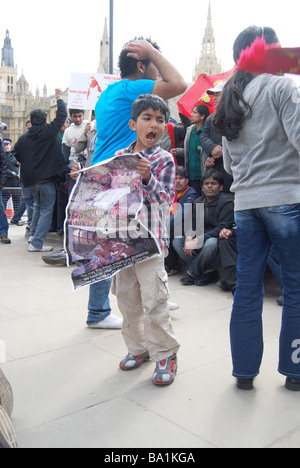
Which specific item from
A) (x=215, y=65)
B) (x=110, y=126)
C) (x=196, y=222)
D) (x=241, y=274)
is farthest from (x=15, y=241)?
(x=215, y=65)

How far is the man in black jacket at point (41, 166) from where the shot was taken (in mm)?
7340

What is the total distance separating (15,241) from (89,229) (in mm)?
Result: 6197

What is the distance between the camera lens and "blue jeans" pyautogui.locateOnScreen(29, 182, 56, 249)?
23.9ft

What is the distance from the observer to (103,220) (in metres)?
2.55

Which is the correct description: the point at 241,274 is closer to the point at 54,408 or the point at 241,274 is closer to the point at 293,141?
the point at 293,141

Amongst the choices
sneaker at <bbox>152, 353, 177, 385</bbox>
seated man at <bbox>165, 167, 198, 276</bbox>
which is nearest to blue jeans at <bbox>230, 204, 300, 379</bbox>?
sneaker at <bbox>152, 353, 177, 385</bbox>

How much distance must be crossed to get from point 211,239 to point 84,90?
4.08m

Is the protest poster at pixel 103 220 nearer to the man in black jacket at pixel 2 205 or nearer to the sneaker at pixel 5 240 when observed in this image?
the man in black jacket at pixel 2 205

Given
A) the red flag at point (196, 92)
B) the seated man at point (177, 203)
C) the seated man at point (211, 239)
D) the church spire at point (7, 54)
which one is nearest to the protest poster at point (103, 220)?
the seated man at point (211, 239)

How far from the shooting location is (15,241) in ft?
27.6

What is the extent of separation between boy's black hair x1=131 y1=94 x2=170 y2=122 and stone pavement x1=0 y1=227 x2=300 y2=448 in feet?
4.96

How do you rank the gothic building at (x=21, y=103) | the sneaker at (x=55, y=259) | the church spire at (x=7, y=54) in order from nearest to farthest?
the sneaker at (x=55, y=259), the gothic building at (x=21, y=103), the church spire at (x=7, y=54)

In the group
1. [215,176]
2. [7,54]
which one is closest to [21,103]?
[7,54]

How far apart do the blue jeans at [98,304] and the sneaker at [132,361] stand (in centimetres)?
77
